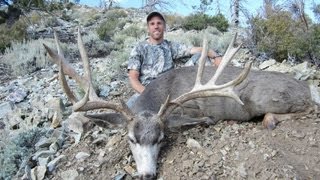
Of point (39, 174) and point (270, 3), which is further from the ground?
point (270, 3)

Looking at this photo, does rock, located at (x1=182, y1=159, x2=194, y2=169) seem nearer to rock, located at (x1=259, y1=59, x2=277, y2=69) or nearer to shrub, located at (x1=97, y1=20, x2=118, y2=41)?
rock, located at (x1=259, y1=59, x2=277, y2=69)

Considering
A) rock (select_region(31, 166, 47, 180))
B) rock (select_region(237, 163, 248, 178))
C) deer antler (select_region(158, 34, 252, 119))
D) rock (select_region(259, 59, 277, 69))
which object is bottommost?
rock (select_region(31, 166, 47, 180))

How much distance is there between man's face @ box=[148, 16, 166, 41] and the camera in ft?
24.2

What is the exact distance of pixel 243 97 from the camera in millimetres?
5953

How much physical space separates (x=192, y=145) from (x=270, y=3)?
1306 centimetres

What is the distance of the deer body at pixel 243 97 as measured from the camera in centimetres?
573

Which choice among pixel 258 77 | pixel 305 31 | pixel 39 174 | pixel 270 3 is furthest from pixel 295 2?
pixel 39 174

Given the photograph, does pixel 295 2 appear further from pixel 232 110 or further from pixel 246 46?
pixel 232 110

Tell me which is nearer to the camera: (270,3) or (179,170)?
(179,170)

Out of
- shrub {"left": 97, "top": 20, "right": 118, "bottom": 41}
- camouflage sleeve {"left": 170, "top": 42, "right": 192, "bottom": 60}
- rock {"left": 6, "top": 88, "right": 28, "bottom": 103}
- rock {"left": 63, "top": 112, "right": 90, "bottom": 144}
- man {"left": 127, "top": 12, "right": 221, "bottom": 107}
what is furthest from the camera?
shrub {"left": 97, "top": 20, "right": 118, "bottom": 41}

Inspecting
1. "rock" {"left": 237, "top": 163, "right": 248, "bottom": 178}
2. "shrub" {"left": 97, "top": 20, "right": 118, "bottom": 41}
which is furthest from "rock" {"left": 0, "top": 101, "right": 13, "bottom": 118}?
"shrub" {"left": 97, "top": 20, "right": 118, "bottom": 41}

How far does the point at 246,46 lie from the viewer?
10.8 meters

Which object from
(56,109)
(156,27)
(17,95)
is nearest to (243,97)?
(156,27)

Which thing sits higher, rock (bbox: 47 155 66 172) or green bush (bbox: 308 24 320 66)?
green bush (bbox: 308 24 320 66)
